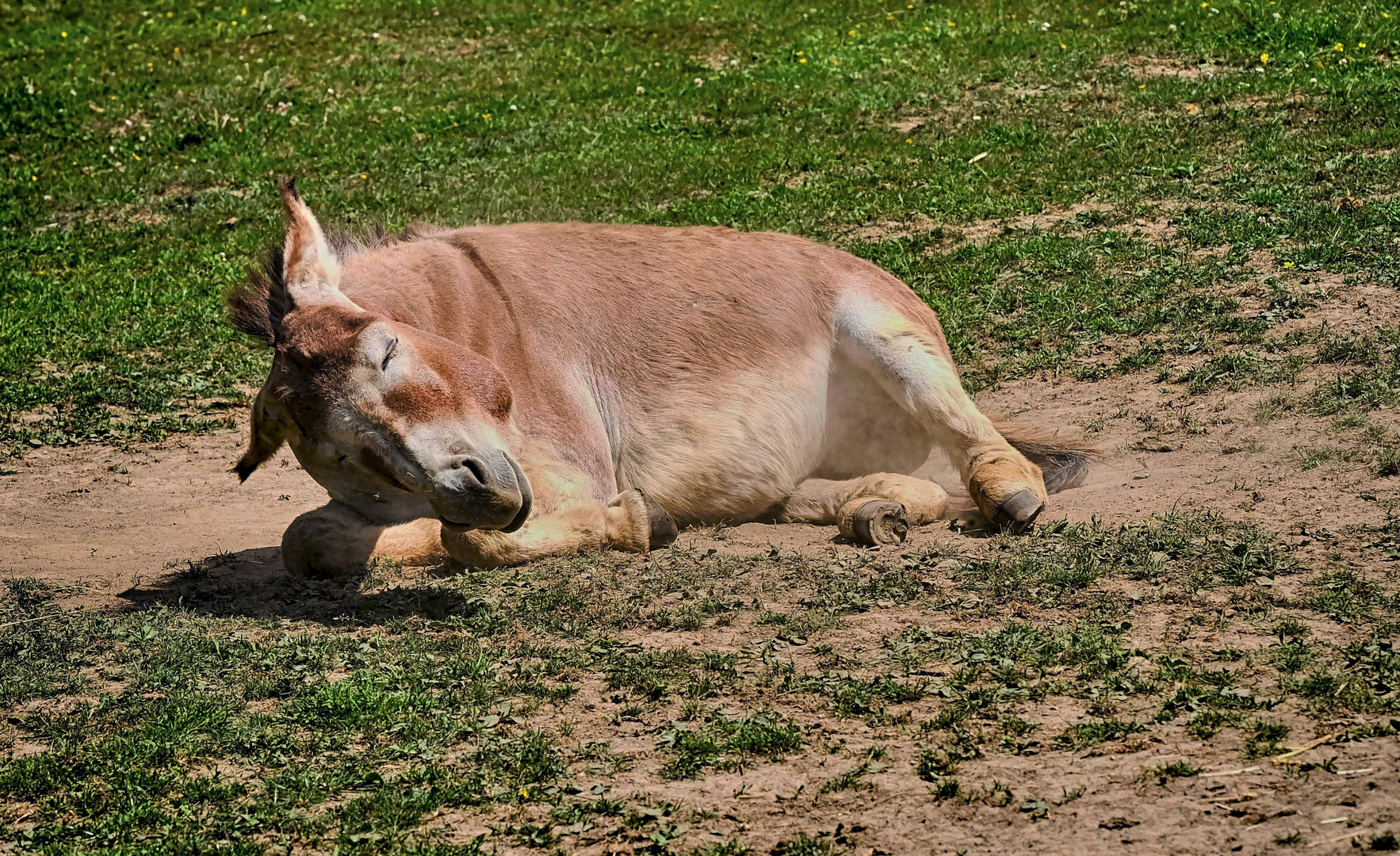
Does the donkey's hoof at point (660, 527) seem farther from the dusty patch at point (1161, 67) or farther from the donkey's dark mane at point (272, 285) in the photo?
the dusty patch at point (1161, 67)

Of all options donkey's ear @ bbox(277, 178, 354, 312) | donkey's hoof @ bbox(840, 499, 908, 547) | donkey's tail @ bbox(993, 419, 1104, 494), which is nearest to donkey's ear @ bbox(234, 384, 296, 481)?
donkey's ear @ bbox(277, 178, 354, 312)

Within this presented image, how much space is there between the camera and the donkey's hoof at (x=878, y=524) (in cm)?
507

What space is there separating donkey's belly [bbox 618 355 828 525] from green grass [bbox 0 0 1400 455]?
1.88 meters

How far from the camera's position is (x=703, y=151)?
11.3 meters

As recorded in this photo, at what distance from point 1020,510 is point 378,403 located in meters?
2.47

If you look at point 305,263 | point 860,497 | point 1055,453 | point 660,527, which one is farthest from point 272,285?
point 1055,453

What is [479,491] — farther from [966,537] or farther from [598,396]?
[966,537]

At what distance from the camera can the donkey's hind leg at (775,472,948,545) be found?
16.8 feet

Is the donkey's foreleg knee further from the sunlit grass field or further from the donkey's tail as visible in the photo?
the donkey's tail

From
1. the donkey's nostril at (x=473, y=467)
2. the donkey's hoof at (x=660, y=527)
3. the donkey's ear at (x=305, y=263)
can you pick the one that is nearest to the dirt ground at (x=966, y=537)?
the donkey's hoof at (x=660, y=527)

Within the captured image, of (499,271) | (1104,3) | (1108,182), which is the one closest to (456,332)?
(499,271)

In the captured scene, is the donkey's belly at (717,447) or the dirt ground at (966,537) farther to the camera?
the donkey's belly at (717,447)

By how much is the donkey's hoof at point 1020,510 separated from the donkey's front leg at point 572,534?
131 centimetres

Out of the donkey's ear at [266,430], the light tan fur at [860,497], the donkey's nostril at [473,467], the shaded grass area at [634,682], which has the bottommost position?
the light tan fur at [860,497]
